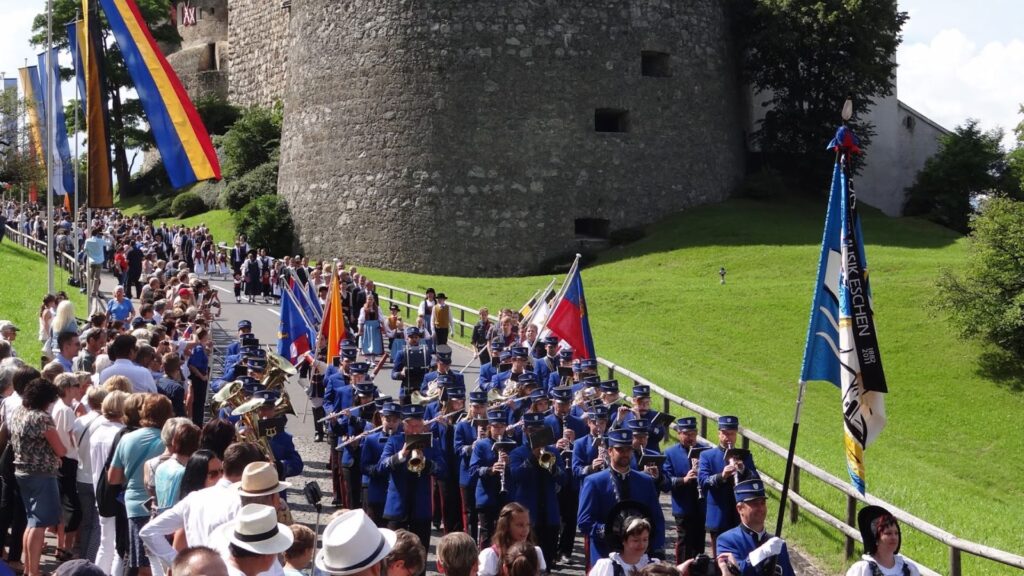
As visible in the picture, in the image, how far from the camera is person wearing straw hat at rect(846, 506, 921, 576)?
726 cm

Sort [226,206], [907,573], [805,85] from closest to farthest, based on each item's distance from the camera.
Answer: [907,573] → [805,85] → [226,206]

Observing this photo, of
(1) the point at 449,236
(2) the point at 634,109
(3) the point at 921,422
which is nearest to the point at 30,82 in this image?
(1) the point at 449,236

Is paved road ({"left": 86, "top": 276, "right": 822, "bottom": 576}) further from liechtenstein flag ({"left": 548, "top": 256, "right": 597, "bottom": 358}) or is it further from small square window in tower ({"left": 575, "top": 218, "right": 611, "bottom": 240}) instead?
small square window in tower ({"left": 575, "top": 218, "right": 611, "bottom": 240})

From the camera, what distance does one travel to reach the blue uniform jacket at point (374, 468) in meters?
10.8

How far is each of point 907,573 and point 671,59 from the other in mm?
35190

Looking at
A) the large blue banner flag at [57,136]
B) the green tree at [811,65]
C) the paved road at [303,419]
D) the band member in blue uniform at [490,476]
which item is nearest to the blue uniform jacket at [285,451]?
the paved road at [303,419]

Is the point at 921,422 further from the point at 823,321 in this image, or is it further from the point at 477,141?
the point at 477,141

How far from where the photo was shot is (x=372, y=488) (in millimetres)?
10812

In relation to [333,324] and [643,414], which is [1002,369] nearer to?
[333,324]

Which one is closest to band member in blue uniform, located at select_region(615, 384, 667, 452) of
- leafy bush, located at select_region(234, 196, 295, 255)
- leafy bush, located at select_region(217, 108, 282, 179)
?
leafy bush, located at select_region(234, 196, 295, 255)

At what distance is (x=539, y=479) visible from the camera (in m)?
10.6

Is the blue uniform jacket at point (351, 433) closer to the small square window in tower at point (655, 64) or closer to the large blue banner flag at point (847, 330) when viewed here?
the large blue banner flag at point (847, 330)

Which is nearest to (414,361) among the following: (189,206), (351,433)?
(351,433)

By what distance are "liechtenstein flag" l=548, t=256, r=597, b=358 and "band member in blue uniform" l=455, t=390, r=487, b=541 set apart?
592cm
